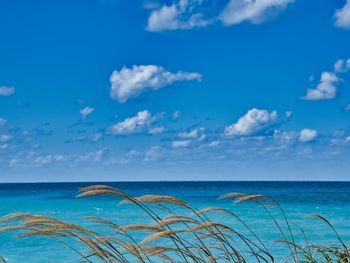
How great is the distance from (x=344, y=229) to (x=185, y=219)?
22269 millimetres

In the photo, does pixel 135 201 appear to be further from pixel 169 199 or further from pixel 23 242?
pixel 23 242

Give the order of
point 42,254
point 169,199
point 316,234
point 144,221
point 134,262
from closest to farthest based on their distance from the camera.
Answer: point 169,199
point 134,262
point 42,254
point 316,234
point 144,221

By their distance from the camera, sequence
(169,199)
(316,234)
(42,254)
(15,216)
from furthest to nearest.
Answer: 1. (316,234)
2. (42,254)
3. (169,199)
4. (15,216)

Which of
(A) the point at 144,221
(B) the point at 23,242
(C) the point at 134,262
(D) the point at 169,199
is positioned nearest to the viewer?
(D) the point at 169,199

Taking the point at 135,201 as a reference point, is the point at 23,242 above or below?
below

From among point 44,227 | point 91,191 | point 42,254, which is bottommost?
point 42,254

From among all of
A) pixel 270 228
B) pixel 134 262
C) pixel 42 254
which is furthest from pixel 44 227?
pixel 270 228

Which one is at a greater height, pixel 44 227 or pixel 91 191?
pixel 91 191

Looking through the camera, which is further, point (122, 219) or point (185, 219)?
point (122, 219)

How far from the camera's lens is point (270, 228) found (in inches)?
888

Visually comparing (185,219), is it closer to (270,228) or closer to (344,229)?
(270,228)

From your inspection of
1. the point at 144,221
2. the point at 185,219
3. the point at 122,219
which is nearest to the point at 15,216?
the point at 185,219

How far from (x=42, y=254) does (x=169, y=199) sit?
14.4 metres

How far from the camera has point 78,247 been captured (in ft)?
54.7
